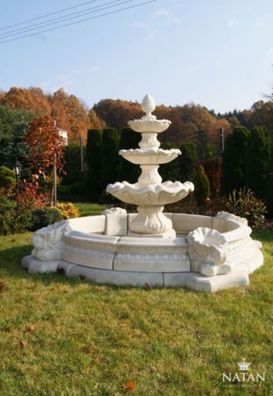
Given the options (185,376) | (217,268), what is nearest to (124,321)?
(185,376)

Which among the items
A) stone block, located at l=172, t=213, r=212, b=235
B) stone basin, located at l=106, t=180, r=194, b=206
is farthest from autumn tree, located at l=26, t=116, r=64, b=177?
stone basin, located at l=106, t=180, r=194, b=206

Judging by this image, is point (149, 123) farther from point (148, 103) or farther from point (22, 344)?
point (22, 344)

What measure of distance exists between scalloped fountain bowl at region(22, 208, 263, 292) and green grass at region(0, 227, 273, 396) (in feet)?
0.66

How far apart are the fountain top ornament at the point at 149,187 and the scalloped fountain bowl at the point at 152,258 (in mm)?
889

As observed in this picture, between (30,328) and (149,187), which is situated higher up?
(149,187)

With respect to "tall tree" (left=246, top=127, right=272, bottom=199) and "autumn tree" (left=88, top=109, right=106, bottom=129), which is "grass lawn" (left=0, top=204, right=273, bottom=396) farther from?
"autumn tree" (left=88, top=109, right=106, bottom=129)

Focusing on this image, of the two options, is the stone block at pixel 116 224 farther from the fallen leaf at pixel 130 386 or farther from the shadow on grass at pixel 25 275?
the fallen leaf at pixel 130 386

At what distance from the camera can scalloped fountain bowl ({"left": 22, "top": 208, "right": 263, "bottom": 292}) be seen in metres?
5.20

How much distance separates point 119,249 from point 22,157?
13746 mm

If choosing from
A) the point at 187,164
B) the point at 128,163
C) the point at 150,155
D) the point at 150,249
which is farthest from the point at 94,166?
the point at 150,249

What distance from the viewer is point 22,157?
59.9 ft

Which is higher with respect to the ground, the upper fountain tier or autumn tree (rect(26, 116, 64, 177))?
the upper fountain tier

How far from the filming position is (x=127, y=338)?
3844mm

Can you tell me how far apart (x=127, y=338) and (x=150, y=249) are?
1659 millimetres
